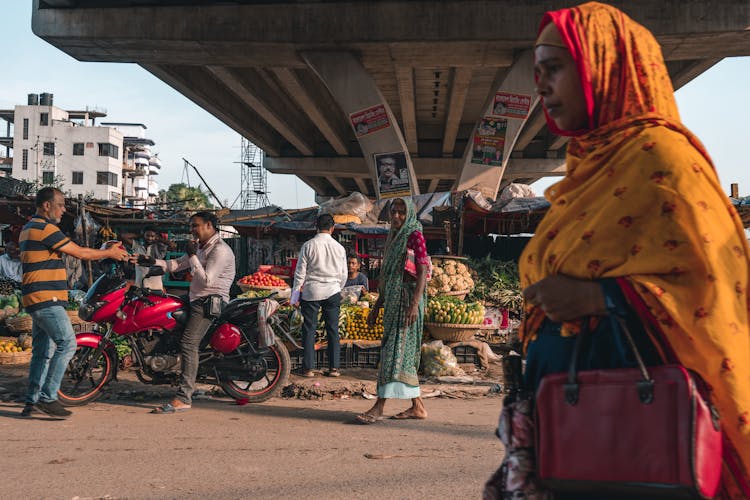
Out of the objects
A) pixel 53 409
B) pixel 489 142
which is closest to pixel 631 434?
pixel 53 409

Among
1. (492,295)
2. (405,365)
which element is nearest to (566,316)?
(405,365)

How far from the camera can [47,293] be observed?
6.35 m

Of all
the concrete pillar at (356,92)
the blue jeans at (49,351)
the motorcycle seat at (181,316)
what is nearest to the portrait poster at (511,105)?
the concrete pillar at (356,92)

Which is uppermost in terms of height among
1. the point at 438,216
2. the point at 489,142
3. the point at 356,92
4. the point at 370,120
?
the point at 356,92

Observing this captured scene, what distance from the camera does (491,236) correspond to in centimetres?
1769

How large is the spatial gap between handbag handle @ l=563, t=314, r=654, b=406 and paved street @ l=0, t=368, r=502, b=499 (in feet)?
8.66

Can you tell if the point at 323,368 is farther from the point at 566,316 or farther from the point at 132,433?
the point at 566,316

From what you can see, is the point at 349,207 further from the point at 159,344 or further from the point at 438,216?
the point at 159,344

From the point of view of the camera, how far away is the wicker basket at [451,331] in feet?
31.6

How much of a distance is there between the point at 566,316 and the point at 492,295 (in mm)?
11508

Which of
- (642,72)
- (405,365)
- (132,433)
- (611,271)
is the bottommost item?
(132,433)

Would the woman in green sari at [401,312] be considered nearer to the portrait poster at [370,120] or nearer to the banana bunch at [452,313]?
the banana bunch at [452,313]

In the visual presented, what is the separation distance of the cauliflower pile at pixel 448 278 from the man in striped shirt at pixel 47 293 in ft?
19.5

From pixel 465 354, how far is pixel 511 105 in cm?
751
